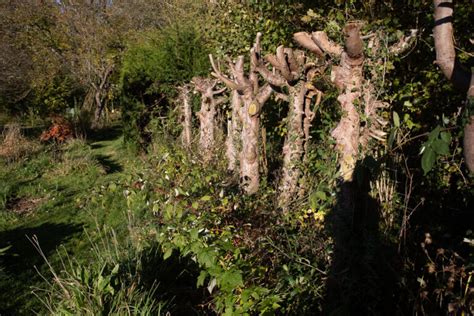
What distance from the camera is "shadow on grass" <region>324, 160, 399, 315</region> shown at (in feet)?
9.32

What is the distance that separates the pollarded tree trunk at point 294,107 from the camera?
401 cm

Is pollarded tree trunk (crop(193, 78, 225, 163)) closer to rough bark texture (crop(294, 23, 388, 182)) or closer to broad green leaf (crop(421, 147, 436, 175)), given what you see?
rough bark texture (crop(294, 23, 388, 182))

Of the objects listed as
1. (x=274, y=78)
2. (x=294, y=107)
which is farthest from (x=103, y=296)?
(x=274, y=78)

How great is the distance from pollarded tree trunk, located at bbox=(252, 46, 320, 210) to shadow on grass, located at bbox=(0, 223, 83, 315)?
2922 millimetres

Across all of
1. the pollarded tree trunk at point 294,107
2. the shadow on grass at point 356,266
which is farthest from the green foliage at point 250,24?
the shadow on grass at point 356,266

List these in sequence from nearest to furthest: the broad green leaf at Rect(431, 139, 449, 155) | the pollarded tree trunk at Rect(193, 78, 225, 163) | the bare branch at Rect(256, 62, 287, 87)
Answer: the broad green leaf at Rect(431, 139, 449, 155) → the bare branch at Rect(256, 62, 287, 87) → the pollarded tree trunk at Rect(193, 78, 225, 163)

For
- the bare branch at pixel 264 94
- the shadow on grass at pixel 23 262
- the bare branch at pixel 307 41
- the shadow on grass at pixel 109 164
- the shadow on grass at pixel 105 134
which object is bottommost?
the shadow on grass at pixel 23 262

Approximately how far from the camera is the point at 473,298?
2260mm

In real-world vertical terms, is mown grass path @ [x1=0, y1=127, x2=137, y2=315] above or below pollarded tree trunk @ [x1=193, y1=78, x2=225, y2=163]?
below

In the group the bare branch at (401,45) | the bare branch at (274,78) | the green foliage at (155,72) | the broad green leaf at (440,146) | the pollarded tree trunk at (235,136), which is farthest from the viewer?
the green foliage at (155,72)

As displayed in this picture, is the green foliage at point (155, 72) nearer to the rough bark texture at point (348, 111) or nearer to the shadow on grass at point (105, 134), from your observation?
the shadow on grass at point (105, 134)

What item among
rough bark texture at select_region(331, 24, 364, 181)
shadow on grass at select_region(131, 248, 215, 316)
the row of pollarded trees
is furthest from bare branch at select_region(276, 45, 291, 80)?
shadow on grass at select_region(131, 248, 215, 316)

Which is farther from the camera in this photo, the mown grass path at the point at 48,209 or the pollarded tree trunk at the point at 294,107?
the mown grass path at the point at 48,209

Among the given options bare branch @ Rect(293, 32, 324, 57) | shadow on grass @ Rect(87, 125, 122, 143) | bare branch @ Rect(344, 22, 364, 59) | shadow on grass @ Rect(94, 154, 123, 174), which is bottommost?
shadow on grass @ Rect(94, 154, 123, 174)
